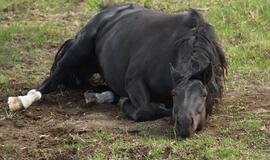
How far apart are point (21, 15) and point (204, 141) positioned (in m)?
6.85

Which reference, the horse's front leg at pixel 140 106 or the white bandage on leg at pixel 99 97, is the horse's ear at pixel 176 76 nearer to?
the horse's front leg at pixel 140 106

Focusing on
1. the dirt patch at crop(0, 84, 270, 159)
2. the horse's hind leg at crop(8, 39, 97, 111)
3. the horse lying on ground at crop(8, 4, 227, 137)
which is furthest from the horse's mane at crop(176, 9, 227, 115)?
the horse's hind leg at crop(8, 39, 97, 111)

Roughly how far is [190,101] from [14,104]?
93.2 inches

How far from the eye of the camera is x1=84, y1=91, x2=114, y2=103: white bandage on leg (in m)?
7.57

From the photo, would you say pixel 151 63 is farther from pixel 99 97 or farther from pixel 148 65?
pixel 99 97

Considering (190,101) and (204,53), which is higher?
(204,53)

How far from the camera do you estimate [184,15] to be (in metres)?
6.80

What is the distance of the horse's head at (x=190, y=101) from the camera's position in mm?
5641

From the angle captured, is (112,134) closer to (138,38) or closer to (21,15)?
(138,38)

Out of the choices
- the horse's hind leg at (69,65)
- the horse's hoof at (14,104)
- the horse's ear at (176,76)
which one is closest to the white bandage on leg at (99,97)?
the horse's hind leg at (69,65)

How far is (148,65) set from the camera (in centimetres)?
677

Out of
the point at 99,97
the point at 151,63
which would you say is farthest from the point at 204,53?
the point at 99,97

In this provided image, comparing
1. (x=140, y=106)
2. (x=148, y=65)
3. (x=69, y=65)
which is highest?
(x=148, y=65)

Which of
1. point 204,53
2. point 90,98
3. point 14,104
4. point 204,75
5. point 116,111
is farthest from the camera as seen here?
point 90,98
